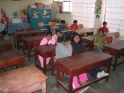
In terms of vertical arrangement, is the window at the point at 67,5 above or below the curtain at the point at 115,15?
above

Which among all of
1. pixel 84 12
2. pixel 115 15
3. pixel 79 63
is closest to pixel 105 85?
pixel 79 63

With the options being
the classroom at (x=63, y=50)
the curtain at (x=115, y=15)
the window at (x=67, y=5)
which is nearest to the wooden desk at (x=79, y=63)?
the classroom at (x=63, y=50)

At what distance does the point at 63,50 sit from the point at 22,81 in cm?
130

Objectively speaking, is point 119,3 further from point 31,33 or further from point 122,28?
point 31,33

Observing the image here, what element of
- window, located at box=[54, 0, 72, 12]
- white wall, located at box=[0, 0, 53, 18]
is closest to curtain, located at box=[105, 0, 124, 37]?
window, located at box=[54, 0, 72, 12]

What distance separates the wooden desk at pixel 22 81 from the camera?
62.7 inches

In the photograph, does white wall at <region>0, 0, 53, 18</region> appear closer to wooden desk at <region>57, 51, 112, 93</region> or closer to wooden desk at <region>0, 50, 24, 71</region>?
wooden desk at <region>0, 50, 24, 71</region>

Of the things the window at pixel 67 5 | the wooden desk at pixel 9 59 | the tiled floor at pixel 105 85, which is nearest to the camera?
→ the wooden desk at pixel 9 59

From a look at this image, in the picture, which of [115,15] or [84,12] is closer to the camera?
[115,15]

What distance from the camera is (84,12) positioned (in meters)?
6.64

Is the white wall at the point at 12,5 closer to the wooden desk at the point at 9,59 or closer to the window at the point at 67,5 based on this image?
the window at the point at 67,5

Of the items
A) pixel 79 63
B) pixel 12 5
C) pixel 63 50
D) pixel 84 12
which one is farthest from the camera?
pixel 12 5

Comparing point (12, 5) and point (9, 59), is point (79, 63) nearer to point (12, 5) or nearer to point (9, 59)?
point (9, 59)

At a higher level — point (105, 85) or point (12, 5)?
point (12, 5)
